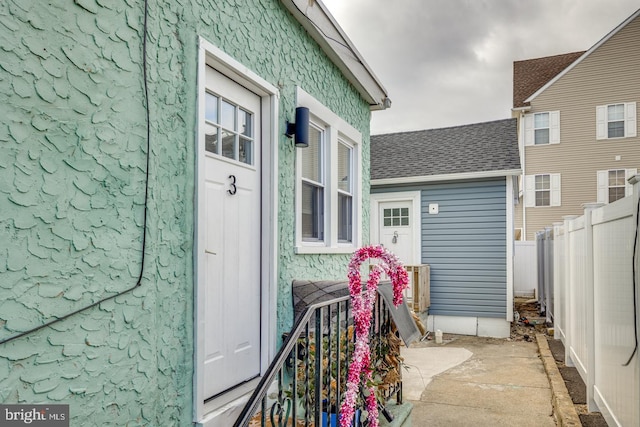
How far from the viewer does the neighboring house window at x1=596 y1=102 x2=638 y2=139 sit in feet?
42.1

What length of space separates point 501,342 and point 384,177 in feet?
12.1

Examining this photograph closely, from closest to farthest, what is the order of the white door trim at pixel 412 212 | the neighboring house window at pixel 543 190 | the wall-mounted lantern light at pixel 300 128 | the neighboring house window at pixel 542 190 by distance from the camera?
the wall-mounted lantern light at pixel 300 128
the white door trim at pixel 412 212
the neighboring house window at pixel 542 190
the neighboring house window at pixel 543 190

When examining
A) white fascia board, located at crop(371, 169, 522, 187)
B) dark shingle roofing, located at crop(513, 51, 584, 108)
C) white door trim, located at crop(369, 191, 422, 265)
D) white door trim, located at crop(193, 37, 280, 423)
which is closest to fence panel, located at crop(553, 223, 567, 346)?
white fascia board, located at crop(371, 169, 522, 187)

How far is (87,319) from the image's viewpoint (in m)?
1.86

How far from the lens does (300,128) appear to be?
366 centimetres

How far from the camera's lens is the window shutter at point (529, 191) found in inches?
549

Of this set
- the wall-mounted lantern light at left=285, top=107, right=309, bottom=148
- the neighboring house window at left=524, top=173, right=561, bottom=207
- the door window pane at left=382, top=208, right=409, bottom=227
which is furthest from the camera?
the neighboring house window at left=524, top=173, right=561, bottom=207

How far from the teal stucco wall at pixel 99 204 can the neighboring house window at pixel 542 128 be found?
13.4 m

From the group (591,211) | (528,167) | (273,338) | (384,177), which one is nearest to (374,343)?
(273,338)

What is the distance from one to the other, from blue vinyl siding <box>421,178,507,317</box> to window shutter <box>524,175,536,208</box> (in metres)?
6.74

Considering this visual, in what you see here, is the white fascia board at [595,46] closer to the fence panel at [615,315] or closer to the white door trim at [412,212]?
the white door trim at [412,212]

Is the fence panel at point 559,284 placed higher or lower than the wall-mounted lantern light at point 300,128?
lower

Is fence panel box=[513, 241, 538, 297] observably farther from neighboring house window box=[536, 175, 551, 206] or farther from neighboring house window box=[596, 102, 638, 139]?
neighboring house window box=[596, 102, 638, 139]

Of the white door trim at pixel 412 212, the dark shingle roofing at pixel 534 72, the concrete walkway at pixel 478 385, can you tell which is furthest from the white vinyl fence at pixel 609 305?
the dark shingle roofing at pixel 534 72
